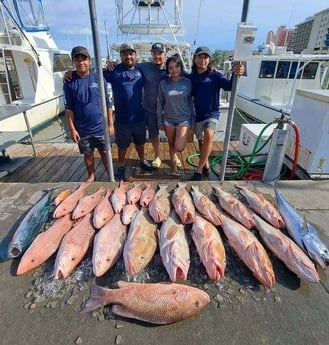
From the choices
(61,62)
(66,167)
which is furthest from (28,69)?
(66,167)

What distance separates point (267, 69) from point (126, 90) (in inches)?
432

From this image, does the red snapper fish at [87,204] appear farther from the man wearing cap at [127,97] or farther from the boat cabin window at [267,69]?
the boat cabin window at [267,69]

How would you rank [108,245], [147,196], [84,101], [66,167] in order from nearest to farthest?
[108,245], [147,196], [84,101], [66,167]

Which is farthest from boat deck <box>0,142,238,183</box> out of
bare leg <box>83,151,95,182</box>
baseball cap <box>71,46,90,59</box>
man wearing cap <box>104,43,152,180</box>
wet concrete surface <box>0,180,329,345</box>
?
wet concrete surface <box>0,180,329,345</box>

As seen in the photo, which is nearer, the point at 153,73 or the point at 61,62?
the point at 153,73

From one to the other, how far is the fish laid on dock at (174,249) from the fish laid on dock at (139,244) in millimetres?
88

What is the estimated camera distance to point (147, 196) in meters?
2.62

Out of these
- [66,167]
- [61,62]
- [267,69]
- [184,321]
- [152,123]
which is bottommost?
[66,167]

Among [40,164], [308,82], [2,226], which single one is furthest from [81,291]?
[308,82]

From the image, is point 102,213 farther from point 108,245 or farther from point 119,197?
point 108,245

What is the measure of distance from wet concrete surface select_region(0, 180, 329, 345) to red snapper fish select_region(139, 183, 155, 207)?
75 centimetres

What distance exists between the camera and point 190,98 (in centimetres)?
328

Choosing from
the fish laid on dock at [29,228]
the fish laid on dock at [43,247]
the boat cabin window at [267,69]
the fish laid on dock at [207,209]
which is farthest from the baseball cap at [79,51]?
the boat cabin window at [267,69]

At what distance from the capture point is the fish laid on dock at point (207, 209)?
224 cm
